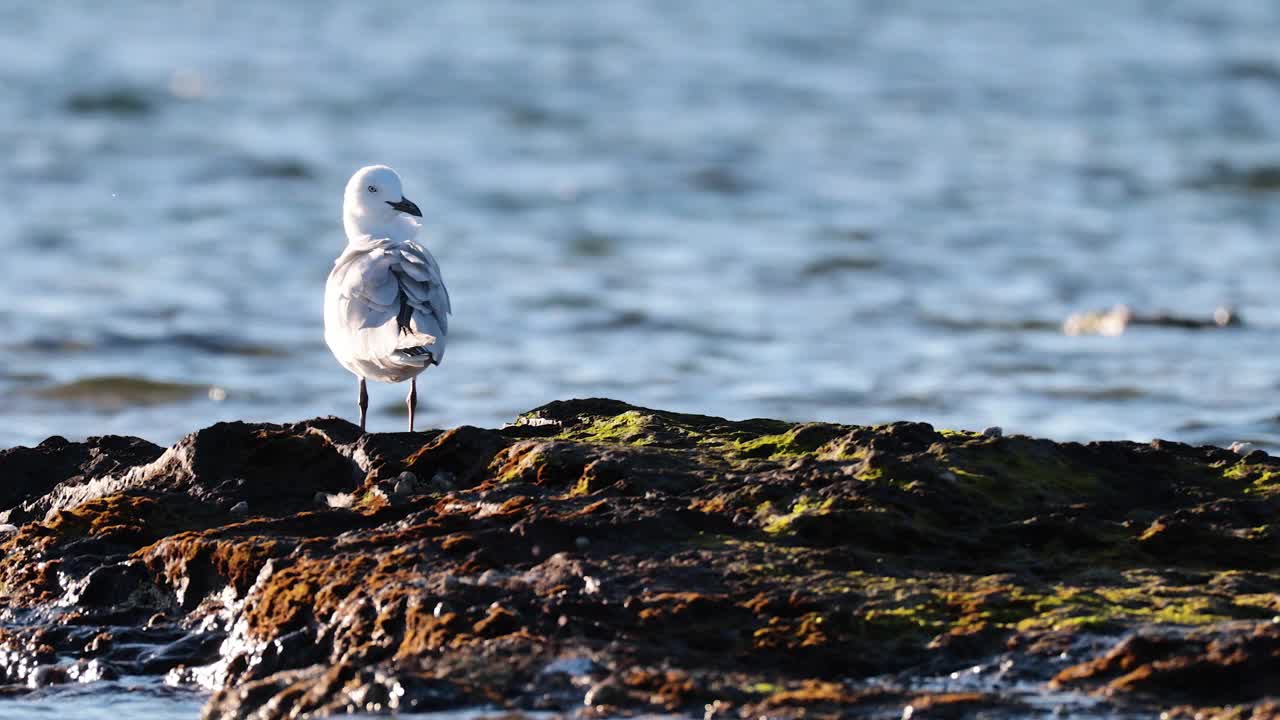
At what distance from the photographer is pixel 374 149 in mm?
21578

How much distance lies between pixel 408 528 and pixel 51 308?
364 inches

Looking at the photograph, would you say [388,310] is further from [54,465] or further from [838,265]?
[838,265]

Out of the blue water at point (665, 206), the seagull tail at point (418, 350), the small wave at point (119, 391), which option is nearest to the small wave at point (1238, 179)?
the blue water at point (665, 206)

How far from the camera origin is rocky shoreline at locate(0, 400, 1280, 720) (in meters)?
4.29

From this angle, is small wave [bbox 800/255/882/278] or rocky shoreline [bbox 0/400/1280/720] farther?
small wave [bbox 800/255/882/278]

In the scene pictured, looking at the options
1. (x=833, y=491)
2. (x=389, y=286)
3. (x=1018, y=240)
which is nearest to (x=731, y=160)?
(x=1018, y=240)

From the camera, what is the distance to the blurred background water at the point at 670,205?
452 inches

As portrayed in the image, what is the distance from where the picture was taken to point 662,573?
4.70 metres

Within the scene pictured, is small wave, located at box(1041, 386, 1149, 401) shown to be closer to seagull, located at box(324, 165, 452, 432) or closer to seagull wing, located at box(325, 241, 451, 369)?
seagull, located at box(324, 165, 452, 432)

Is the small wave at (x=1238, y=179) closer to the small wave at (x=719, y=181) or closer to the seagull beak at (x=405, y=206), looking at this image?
the small wave at (x=719, y=181)

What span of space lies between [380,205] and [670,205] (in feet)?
35.8

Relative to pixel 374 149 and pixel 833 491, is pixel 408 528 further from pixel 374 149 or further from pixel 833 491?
pixel 374 149

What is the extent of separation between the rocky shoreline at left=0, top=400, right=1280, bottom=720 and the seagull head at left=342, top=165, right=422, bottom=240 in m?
1.89

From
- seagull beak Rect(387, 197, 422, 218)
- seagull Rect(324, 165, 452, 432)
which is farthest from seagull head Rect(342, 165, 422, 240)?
seagull Rect(324, 165, 452, 432)
